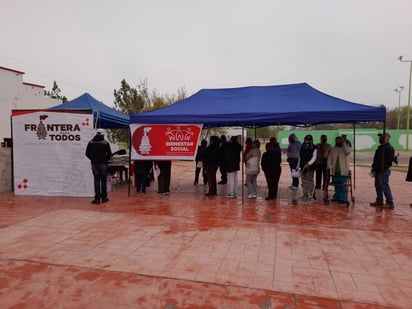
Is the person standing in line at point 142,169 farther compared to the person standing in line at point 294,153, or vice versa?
the person standing in line at point 294,153

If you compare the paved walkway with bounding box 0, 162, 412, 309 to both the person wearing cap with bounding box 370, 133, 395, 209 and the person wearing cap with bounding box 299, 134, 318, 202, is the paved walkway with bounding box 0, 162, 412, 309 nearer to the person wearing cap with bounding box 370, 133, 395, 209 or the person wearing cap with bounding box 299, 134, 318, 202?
the person wearing cap with bounding box 370, 133, 395, 209

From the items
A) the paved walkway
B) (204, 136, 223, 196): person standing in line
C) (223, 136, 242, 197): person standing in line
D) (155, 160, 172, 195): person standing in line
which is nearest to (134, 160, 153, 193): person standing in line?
(155, 160, 172, 195): person standing in line

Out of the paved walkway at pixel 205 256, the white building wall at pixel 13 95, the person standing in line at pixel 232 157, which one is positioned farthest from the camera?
the white building wall at pixel 13 95

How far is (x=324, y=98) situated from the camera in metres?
6.97

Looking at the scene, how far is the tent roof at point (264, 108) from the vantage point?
20.3 feet

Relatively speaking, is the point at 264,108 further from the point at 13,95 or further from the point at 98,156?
the point at 13,95

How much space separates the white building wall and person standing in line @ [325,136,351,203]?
19874mm

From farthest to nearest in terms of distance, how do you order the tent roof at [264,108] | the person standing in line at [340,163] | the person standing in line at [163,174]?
the person standing in line at [163,174] → the person standing in line at [340,163] → the tent roof at [264,108]

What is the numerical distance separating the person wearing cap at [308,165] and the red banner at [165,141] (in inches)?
102

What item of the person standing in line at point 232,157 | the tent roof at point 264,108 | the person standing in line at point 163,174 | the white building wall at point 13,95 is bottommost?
the person standing in line at point 163,174

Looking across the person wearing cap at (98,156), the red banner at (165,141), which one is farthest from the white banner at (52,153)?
the red banner at (165,141)

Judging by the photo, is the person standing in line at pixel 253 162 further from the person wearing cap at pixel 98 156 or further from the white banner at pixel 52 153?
the white banner at pixel 52 153

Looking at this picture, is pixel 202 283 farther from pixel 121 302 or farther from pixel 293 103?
pixel 293 103

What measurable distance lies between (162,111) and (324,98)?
3.99 m
